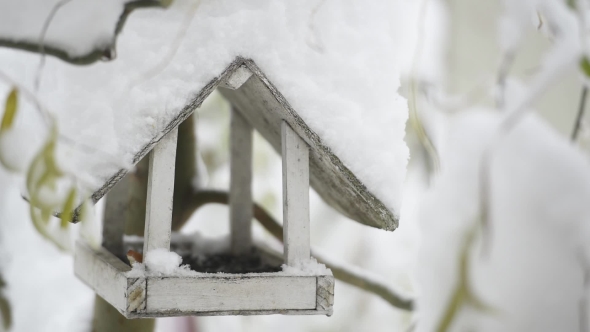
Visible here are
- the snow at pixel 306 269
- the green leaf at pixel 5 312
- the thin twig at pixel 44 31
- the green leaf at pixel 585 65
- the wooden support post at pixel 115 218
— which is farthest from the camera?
the wooden support post at pixel 115 218

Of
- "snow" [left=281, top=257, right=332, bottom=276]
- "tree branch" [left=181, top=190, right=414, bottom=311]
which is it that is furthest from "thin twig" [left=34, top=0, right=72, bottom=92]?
"tree branch" [left=181, top=190, right=414, bottom=311]

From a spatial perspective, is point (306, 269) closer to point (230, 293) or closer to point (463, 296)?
point (230, 293)

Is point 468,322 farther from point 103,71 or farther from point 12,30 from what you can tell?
point 12,30

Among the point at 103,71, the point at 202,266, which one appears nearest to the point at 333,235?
the point at 202,266

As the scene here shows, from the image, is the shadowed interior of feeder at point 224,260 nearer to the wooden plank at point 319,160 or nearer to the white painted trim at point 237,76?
the wooden plank at point 319,160

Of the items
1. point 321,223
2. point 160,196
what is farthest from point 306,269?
point 321,223

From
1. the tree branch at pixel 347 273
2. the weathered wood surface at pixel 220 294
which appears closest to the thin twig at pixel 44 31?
the weathered wood surface at pixel 220 294
